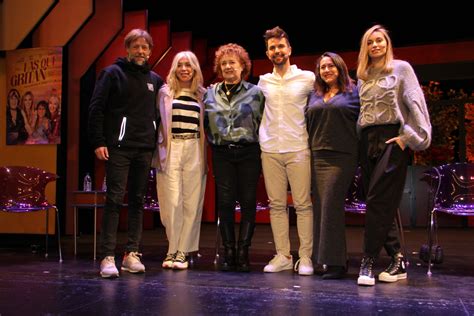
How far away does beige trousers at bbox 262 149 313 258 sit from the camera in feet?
11.3

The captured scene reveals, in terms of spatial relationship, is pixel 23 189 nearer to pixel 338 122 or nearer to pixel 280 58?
pixel 280 58

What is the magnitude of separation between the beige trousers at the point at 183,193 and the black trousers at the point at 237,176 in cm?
18

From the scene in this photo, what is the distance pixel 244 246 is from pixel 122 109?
4.14 feet

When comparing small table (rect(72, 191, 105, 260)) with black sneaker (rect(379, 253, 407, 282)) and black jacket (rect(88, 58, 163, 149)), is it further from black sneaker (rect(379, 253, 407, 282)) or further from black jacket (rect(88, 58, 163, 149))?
black sneaker (rect(379, 253, 407, 282))

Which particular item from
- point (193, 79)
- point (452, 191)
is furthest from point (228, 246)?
point (452, 191)

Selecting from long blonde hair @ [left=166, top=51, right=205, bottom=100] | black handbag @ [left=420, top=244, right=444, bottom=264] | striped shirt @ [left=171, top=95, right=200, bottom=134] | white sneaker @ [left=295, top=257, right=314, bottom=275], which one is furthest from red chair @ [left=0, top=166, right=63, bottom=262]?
black handbag @ [left=420, top=244, right=444, bottom=264]

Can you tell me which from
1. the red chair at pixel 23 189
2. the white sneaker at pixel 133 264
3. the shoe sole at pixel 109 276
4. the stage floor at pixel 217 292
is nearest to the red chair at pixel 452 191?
the stage floor at pixel 217 292

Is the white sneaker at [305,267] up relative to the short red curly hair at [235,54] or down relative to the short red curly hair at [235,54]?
down

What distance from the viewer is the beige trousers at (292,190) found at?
135 inches

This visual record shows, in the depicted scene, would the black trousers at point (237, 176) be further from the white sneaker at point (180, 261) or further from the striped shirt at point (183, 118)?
Answer: the white sneaker at point (180, 261)

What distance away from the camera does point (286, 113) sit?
11.4 ft

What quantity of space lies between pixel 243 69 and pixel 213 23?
4957mm

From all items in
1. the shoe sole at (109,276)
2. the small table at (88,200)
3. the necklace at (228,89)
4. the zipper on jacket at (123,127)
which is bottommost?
the shoe sole at (109,276)

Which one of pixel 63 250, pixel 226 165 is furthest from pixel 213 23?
pixel 226 165
